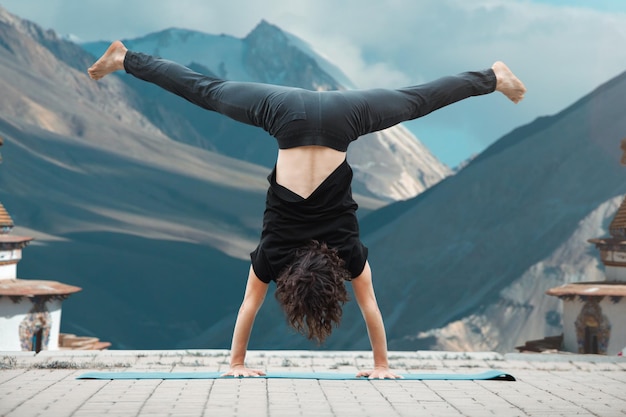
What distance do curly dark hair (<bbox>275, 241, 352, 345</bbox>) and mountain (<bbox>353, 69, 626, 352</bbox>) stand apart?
209ft

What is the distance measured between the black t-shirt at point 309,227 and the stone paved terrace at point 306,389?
3.66 ft

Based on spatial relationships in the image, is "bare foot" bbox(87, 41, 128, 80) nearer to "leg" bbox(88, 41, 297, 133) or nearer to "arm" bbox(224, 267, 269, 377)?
"leg" bbox(88, 41, 297, 133)

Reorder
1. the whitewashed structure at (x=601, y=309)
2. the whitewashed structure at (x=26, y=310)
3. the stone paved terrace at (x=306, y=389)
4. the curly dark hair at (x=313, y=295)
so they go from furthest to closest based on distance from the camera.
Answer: the whitewashed structure at (x=601, y=309) → the whitewashed structure at (x=26, y=310) → the curly dark hair at (x=313, y=295) → the stone paved terrace at (x=306, y=389)

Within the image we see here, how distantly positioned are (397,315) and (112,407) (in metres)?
80.5

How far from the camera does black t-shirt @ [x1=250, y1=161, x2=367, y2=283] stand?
9.48m

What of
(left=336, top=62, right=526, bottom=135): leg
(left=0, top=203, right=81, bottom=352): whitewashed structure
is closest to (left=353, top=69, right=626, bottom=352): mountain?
(left=0, top=203, right=81, bottom=352): whitewashed structure

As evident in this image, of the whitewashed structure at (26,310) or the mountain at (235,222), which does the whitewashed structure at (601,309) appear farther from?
the mountain at (235,222)

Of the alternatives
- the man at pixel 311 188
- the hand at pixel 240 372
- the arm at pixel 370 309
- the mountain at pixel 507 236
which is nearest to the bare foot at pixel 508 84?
the man at pixel 311 188

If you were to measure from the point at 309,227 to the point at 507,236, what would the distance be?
85.9m

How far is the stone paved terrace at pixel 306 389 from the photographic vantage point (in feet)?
26.6

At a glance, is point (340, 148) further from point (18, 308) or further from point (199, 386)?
point (18, 308)

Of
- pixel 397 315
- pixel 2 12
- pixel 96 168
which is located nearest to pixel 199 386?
pixel 397 315

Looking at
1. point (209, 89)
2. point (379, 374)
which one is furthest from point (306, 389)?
point (209, 89)

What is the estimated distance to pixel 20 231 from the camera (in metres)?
118
